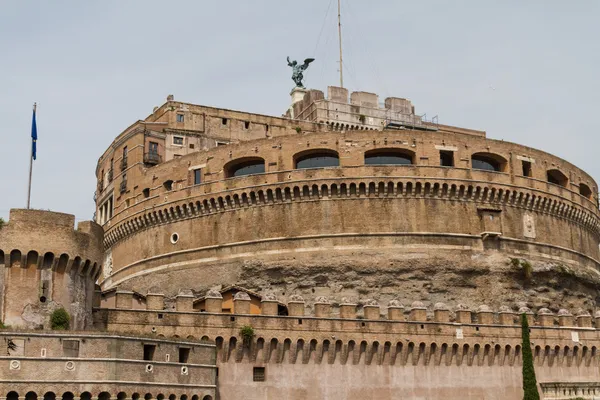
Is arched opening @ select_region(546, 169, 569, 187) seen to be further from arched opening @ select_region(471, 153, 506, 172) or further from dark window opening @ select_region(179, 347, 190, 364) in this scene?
dark window opening @ select_region(179, 347, 190, 364)

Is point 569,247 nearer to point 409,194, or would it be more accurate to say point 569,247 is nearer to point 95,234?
point 409,194

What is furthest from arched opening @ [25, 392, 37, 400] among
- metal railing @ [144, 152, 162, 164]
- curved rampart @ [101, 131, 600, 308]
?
metal railing @ [144, 152, 162, 164]

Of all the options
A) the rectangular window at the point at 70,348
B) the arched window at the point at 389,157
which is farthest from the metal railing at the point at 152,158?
the rectangular window at the point at 70,348

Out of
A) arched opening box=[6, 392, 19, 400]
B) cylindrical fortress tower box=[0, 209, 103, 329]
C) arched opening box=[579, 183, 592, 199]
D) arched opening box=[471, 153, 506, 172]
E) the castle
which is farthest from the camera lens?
arched opening box=[579, 183, 592, 199]

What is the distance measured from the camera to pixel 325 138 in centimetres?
4922

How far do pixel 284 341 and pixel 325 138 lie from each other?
16.6 m

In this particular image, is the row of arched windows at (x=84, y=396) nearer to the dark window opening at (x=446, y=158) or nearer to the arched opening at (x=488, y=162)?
the dark window opening at (x=446, y=158)

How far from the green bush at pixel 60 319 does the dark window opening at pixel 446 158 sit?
2586 cm

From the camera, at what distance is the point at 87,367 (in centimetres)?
2808

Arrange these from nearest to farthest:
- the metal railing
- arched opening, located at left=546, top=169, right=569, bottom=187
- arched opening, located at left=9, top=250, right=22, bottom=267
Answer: arched opening, located at left=9, top=250, right=22, bottom=267
arched opening, located at left=546, top=169, right=569, bottom=187
the metal railing


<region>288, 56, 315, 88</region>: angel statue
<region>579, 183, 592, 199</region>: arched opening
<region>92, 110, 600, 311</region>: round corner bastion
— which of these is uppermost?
<region>288, 56, 315, 88</region>: angel statue

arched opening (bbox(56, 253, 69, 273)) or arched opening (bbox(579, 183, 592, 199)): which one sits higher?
arched opening (bbox(579, 183, 592, 199))

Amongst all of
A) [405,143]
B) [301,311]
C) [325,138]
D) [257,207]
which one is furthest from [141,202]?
[301,311]

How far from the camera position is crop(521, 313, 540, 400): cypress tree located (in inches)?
1534
